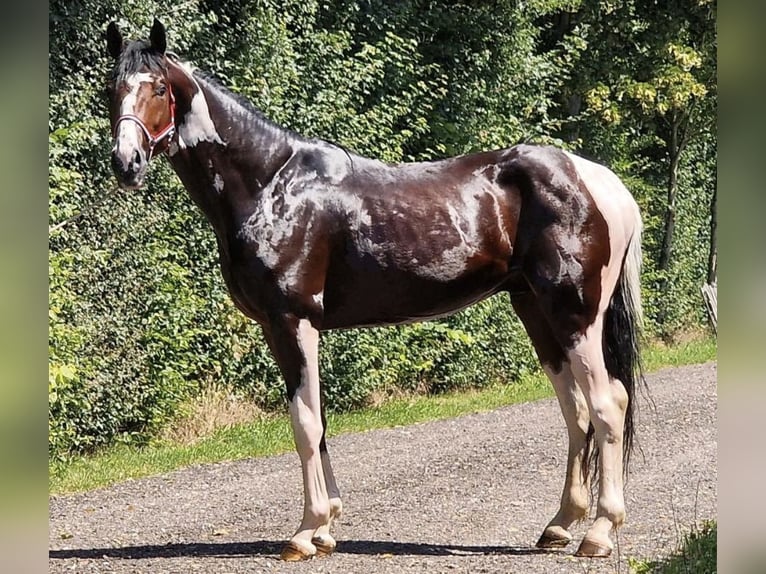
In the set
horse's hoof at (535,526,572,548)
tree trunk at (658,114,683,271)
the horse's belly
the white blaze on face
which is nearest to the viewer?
the white blaze on face

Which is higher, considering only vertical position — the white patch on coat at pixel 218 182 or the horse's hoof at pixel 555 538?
the white patch on coat at pixel 218 182

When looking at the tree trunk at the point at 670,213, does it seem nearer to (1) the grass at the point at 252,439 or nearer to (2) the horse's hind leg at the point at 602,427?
(1) the grass at the point at 252,439

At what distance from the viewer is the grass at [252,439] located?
25.9 feet

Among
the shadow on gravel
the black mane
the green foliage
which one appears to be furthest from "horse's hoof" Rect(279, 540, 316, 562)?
the green foliage

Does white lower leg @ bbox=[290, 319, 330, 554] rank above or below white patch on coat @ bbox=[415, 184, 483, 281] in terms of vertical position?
below

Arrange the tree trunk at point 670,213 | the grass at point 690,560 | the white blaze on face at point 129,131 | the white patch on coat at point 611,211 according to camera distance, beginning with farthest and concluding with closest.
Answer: the tree trunk at point 670,213, the white patch on coat at point 611,211, the white blaze on face at point 129,131, the grass at point 690,560

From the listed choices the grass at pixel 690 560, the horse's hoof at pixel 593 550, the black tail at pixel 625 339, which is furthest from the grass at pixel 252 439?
the grass at pixel 690 560

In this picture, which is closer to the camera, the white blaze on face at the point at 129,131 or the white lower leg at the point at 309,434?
the white blaze on face at the point at 129,131

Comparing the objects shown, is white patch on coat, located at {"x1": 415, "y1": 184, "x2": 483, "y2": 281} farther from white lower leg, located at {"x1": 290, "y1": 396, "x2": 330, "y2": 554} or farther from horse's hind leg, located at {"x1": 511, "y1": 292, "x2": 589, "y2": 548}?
white lower leg, located at {"x1": 290, "y1": 396, "x2": 330, "y2": 554}

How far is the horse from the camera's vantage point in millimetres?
5168

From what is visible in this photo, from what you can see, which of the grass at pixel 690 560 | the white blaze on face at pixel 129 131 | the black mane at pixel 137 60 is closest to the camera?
the grass at pixel 690 560

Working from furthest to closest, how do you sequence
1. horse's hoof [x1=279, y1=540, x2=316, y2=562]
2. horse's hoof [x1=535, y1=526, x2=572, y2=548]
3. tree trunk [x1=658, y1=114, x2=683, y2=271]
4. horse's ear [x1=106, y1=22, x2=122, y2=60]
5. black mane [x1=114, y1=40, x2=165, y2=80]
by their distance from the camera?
tree trunk [x1=658, y1=114, x2=683, y2=271], horse's hoof [x1=535, y1=526, x2=572, y2=548], horse's hoof [x1=279, y1=540, x2=316, y2=562], horse's ear [x1=106, y1=22, x2=122, y2=60], black mane [x1=114, y1=40, x2=165, y2=80]

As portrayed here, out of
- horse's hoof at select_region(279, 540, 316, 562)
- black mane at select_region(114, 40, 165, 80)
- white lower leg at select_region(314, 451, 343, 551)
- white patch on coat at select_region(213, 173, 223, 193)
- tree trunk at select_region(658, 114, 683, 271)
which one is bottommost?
horse's hoof at select_region(279, 540, 316, 562)
